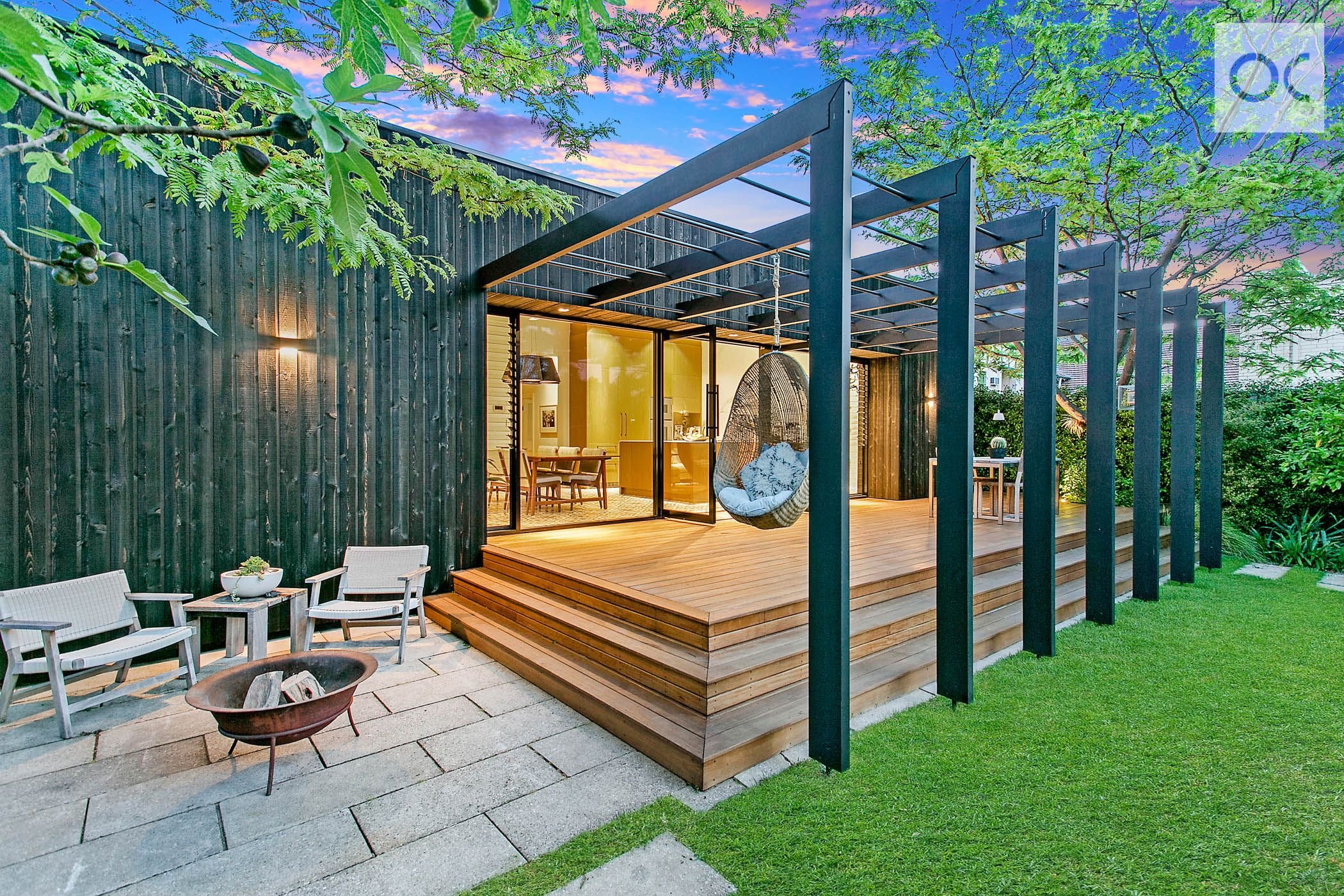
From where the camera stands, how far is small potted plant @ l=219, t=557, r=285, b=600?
408cm

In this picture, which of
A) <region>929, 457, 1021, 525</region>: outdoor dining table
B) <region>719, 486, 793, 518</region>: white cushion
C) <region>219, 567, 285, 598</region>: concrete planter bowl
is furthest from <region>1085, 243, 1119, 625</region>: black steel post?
<region>219, 567, 285, 598</region>: concrete planter bowl

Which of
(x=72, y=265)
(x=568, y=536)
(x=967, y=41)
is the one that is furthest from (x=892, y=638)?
(x=967, y=41)

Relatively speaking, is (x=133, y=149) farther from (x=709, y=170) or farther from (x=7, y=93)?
(x=709, y=170)

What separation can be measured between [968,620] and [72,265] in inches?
147

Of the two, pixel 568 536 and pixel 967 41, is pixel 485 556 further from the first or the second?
pixel 967 41

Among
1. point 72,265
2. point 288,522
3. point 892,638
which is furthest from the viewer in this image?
point 288,522

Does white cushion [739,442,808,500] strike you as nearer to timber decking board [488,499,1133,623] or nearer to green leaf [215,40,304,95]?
timber decking board [488,499,1133,623]

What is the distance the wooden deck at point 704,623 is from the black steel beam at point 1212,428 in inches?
44.4

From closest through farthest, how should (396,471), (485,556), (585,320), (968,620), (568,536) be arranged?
1. (968,620)
2. (396,471)
3. (485,556)
4. (568,536)
5. (585,320)

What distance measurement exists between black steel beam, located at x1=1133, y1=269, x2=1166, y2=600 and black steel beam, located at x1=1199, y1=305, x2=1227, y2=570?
156cm

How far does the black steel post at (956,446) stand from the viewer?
3.31 m

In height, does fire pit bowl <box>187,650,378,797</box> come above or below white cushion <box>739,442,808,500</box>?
below

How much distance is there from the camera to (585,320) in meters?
7.14

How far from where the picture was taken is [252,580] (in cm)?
410
